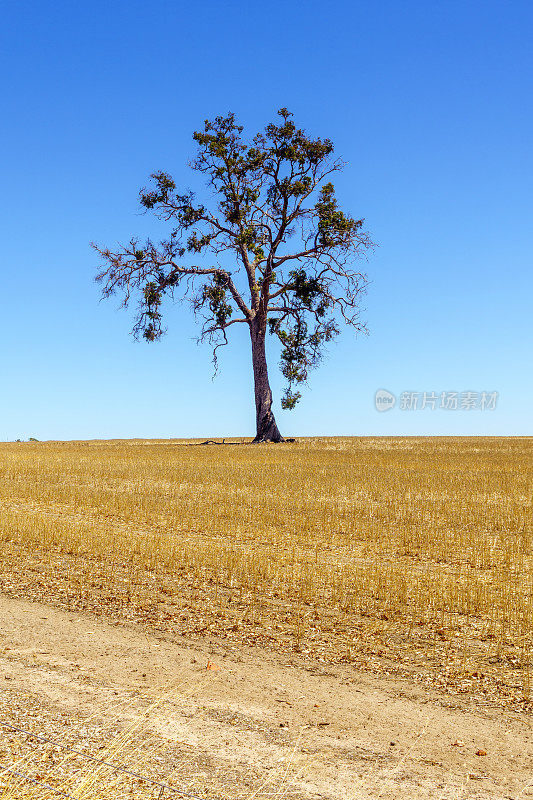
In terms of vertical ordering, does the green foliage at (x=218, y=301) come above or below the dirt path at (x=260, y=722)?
above

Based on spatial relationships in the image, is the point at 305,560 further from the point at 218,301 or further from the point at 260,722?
the point at 218,301

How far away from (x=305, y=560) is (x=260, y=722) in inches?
276

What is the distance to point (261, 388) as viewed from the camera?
147ft

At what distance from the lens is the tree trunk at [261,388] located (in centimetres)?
4456

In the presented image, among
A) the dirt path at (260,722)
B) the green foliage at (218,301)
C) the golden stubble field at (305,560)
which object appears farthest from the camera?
the green foliage at (218,301)

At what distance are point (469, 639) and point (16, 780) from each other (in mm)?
5762

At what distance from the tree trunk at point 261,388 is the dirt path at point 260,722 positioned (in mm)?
36161

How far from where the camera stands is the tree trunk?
146ft

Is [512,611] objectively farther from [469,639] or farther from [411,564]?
[411,564]

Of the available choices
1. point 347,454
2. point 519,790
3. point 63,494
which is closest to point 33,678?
point 519,790

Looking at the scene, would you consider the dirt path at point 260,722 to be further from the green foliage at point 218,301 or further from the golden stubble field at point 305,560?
the green foliage at point 218,301

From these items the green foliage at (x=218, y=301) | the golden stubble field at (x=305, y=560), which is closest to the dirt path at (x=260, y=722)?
the golden stubble field at (x=305, y=560)

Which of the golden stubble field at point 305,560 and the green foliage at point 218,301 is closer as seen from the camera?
the golden stubble field at point 305,560

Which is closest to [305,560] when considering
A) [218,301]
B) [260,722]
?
[260,722]
